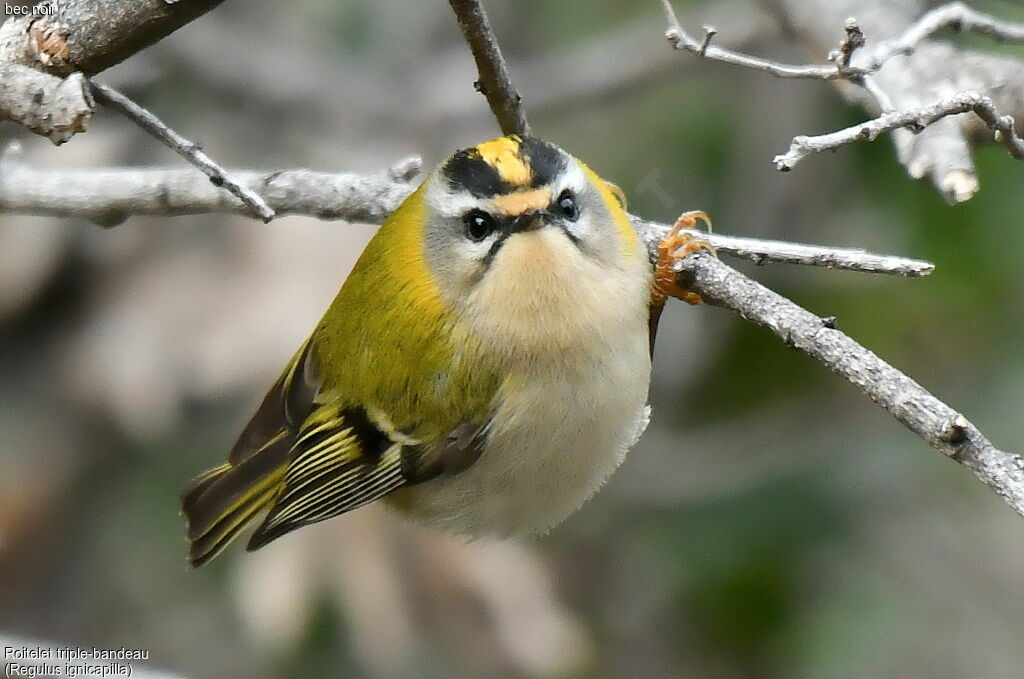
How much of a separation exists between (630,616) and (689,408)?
2.35 ft

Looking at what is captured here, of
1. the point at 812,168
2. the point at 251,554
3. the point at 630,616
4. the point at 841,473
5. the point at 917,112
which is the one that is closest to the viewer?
the point at 917,112

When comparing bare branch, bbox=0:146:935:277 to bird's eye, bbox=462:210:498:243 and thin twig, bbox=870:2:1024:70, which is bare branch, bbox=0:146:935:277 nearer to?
bird's eye, bbox=462:210:498:243

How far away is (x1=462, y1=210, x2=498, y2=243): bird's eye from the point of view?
1787 millimetres

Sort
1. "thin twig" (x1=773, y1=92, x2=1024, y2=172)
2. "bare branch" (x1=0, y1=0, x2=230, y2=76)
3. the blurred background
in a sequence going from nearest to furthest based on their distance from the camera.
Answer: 1. "thin twig" (x1=773, y1=92, x2=1024, y2=172)
2. "bare branch" (x1=0, y1=0, x2=230, y2=76)
3. the blurred background

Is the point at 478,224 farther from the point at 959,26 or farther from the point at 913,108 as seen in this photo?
the point at 959,26

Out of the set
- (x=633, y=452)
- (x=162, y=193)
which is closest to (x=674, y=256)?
(x=162, y=193)

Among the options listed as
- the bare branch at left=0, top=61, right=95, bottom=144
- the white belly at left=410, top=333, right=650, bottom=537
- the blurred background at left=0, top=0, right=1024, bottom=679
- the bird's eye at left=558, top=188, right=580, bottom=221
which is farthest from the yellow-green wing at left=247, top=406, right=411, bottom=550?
the bare branch at left=0, top=61, right=95, bottom=144

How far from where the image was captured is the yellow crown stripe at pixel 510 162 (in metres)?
1.76

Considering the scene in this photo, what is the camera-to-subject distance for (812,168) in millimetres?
3119

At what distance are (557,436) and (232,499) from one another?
73 cm

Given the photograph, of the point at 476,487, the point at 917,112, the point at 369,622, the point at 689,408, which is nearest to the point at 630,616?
the point at 689,408

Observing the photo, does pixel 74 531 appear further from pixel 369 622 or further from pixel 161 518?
pixel 369 622

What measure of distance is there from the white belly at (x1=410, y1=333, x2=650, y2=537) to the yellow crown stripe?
0.29m

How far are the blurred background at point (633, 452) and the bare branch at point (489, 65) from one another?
0.82 meters
